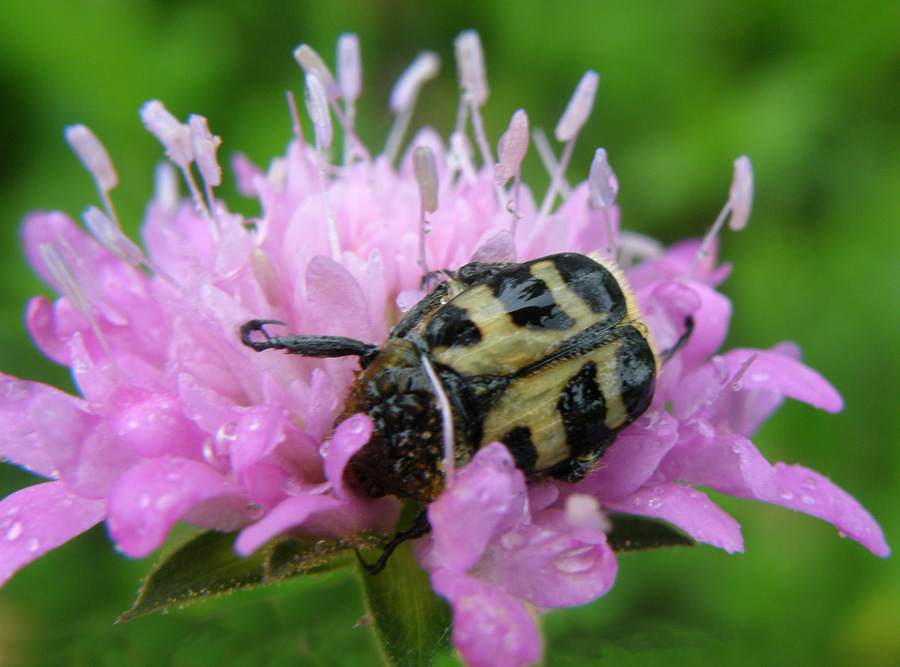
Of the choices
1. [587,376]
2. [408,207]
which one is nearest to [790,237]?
[408,207]

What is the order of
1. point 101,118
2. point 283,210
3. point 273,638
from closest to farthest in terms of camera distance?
point 283,210 → point 273,638 → point 101,118

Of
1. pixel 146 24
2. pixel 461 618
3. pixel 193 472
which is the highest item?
pixel 146 24

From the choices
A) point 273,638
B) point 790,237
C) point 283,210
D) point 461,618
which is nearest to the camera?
point 461,618

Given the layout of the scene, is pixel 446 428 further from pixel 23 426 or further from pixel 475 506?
pixel 23 426

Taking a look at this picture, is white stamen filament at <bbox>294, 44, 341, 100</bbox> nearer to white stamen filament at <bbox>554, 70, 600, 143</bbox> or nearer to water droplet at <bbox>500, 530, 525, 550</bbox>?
white stamen filament at <bbox>554, 70, 600, 143</bbox>

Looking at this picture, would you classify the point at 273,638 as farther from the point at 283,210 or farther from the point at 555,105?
the point at 555,105

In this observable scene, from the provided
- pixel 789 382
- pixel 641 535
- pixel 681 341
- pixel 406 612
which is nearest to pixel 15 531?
pixel 406 612

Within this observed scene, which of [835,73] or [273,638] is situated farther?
[835,73]

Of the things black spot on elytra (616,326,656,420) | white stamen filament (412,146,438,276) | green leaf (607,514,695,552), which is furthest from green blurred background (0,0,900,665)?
A: white stamen filament (412,146,438,276)
